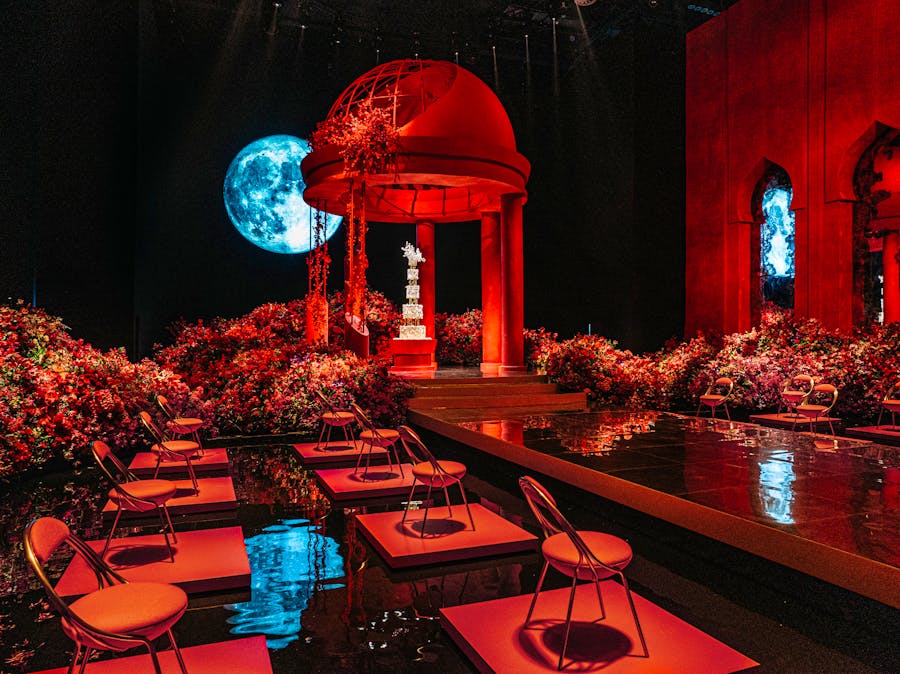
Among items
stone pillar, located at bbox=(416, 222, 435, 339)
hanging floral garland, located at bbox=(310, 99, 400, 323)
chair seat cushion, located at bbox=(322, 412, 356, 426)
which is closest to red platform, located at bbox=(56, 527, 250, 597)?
chair seat cushion, located at bbox=(322, 412, 356, 426)

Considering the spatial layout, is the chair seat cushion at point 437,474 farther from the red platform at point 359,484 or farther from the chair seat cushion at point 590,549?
the chair seat cushion at point 590,549

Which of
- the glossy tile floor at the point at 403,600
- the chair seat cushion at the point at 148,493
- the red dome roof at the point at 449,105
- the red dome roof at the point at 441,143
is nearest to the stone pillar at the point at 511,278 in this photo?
the red dome roof at the point at 441,143

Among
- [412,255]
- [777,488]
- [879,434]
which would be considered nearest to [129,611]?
[777,488]

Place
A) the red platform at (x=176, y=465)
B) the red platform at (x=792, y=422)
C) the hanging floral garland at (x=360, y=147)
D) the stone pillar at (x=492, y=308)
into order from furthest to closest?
the stone pillar at (x=492, y=308), the hanging floral garland at (x=360, y=147), the red platform at (x=792, y=422), the red platform at (x=176, y=465)

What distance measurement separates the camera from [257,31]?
52.0ft

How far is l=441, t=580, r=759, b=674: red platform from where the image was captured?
302cm

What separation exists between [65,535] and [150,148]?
47.4ft

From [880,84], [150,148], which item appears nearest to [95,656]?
[880,84]

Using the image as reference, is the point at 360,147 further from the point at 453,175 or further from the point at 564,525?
the point at 564,525

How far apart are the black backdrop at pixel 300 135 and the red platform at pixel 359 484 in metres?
5.35

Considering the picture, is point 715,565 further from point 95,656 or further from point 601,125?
point 601,125

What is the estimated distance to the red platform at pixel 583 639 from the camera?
3020 mm

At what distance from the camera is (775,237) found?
44.9 feet

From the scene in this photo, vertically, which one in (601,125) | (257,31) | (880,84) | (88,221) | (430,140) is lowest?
(88,221)
